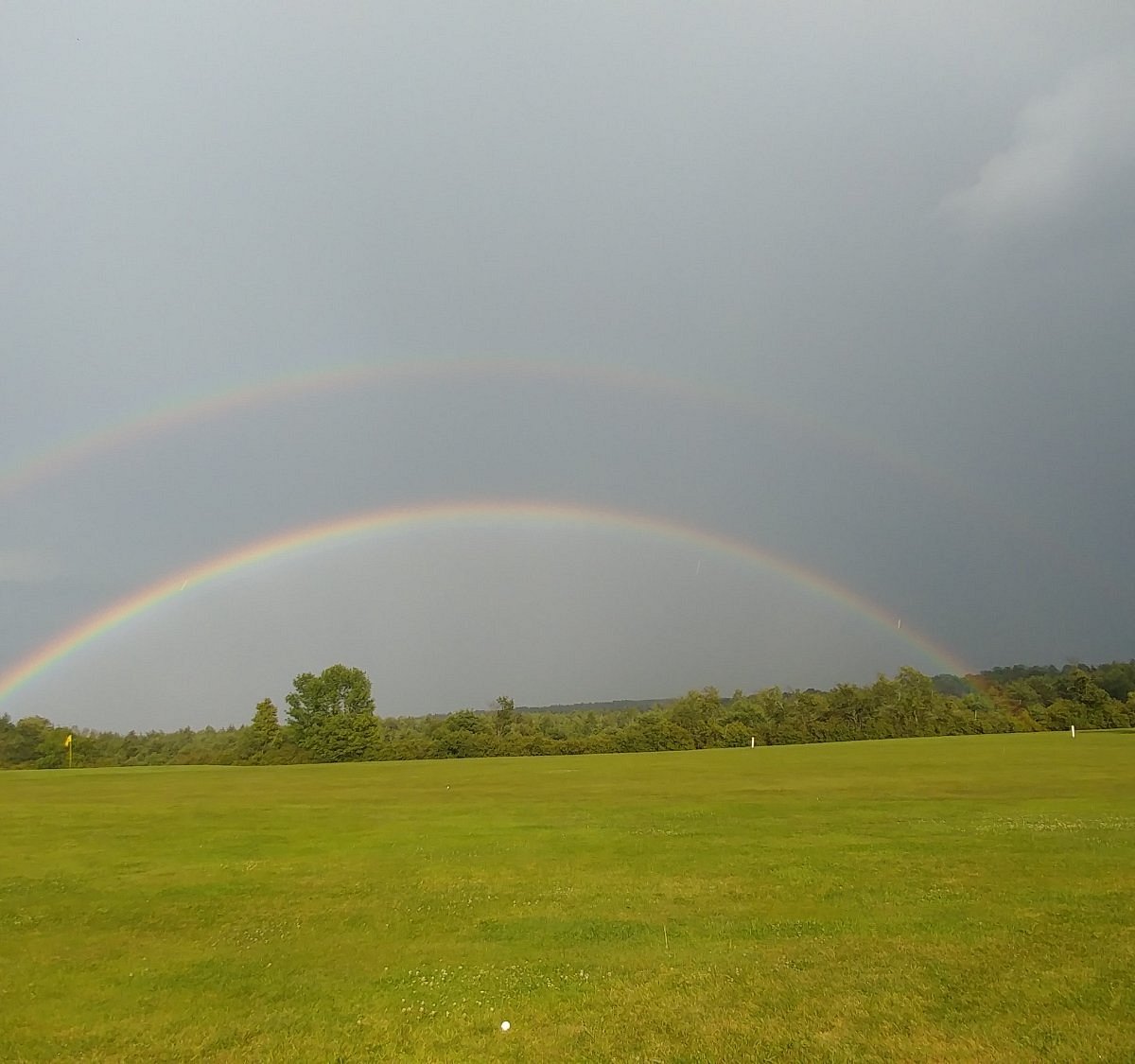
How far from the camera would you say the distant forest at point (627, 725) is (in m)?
97.6

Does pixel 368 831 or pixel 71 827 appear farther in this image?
pixel 71 827

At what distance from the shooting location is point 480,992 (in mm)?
10320

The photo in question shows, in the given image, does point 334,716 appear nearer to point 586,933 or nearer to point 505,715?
point 505,715

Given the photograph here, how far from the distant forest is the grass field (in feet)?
225

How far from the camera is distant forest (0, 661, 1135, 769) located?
9756 cm

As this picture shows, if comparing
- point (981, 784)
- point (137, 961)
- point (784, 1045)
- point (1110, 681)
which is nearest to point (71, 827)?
point (137, 961)

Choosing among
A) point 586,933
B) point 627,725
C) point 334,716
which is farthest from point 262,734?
point 586,933

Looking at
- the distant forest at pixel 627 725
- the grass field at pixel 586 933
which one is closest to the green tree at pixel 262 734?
the distant forest at pixel 627 725

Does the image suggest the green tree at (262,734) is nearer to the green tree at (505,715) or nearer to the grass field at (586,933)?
the green tree at (505,715)

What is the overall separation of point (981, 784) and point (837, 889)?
813 inches

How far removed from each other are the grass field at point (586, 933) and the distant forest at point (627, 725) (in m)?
68.5

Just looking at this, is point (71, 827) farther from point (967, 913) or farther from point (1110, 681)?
point (1110, 681)

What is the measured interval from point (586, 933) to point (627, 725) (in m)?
99.0

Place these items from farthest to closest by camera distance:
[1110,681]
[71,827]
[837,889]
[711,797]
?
[1110,681], [711,797], [71,827], [837,889]
